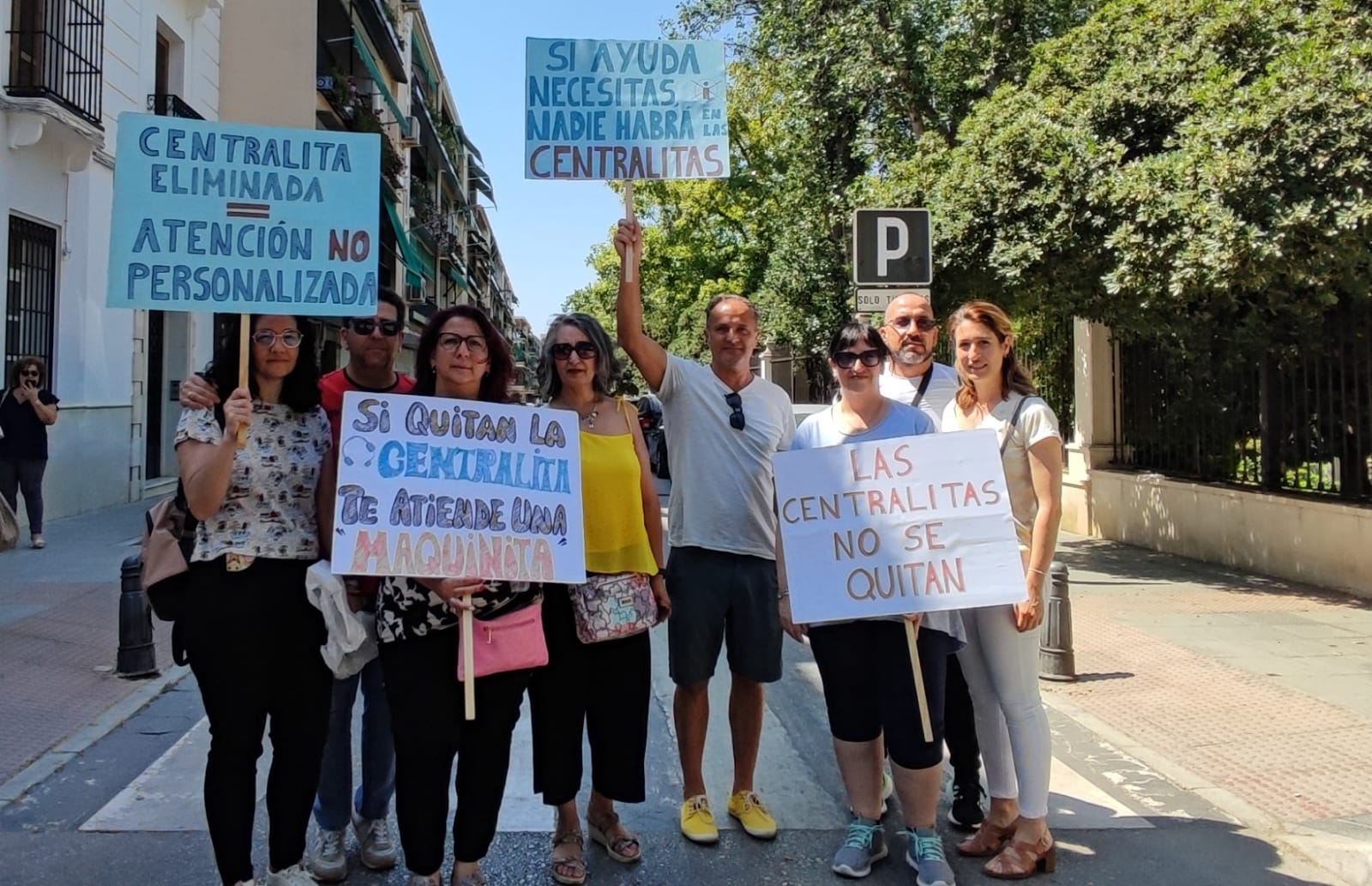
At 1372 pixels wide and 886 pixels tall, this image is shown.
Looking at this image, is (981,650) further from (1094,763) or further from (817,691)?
(817,691)

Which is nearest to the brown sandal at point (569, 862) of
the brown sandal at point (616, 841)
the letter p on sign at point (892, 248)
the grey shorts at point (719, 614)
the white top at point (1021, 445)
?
the brown sandal at point (616, 841)

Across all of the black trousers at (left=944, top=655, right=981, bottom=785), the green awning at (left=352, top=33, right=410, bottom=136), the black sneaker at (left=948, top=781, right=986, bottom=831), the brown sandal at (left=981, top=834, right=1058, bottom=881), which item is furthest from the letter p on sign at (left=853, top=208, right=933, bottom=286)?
the green awning at (left=352, top=33, right=410, bottom=136)

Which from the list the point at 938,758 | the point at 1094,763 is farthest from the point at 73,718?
the point at 1094,763

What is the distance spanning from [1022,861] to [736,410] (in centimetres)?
199

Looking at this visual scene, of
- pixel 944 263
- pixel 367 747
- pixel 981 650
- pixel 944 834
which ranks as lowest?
pixel 944 834

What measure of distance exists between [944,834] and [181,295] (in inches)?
140

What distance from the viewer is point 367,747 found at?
378 centimetres

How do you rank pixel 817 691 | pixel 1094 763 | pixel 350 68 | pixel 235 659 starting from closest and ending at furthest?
pixel 235 659 < pixel 1094 763 < pixel 817 691 < pixel 350 68

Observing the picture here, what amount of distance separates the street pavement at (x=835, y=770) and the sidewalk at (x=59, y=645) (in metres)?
0.02

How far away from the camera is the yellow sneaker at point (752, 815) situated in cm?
401

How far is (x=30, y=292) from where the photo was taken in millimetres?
12430

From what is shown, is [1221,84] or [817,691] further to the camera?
[1221,84]

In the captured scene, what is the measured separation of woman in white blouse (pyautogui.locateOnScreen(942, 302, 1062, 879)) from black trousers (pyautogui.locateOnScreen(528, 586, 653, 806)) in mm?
1279

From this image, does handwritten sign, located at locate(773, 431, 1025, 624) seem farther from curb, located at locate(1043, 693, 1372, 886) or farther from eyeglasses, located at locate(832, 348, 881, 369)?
curb, located at locate(1043, 693, 1372, 886)
